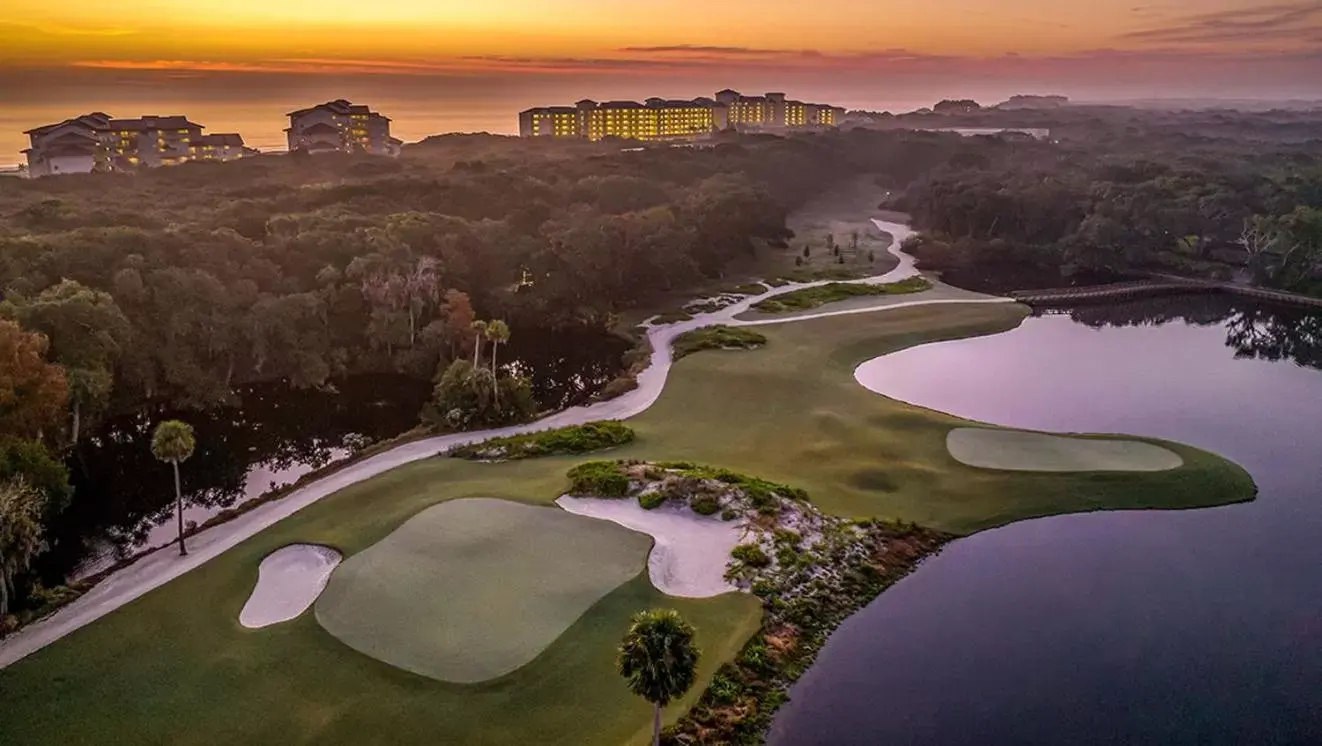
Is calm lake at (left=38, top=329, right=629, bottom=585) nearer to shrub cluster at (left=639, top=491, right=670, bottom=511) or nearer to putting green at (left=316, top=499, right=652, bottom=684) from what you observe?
putting green at (left=316, top=499, right=652, bottom=684)

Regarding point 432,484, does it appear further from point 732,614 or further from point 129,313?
point 129,313

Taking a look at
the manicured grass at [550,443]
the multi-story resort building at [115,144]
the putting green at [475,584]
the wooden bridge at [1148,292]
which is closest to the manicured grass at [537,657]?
the putting green at [475,584]

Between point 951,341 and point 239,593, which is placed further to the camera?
point 951,341

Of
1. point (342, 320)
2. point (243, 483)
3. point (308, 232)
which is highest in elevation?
point (308, 232)

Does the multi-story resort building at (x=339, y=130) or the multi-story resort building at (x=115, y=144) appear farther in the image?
the multi-story resort building at (x=339, y=130)

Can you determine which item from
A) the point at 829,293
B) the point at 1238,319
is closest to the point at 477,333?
the point at 829,293

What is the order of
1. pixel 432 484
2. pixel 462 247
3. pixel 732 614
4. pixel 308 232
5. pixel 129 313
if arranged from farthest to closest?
1. pixel 462 247
2. pixel 308 232
3. pixel 129 313
4. pixel 432 484
5. pixel 732 614

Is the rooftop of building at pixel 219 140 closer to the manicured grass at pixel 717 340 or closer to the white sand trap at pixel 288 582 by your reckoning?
the manicured grass at pixel 717 340

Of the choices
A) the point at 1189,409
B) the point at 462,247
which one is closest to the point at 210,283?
the point at 462,247
